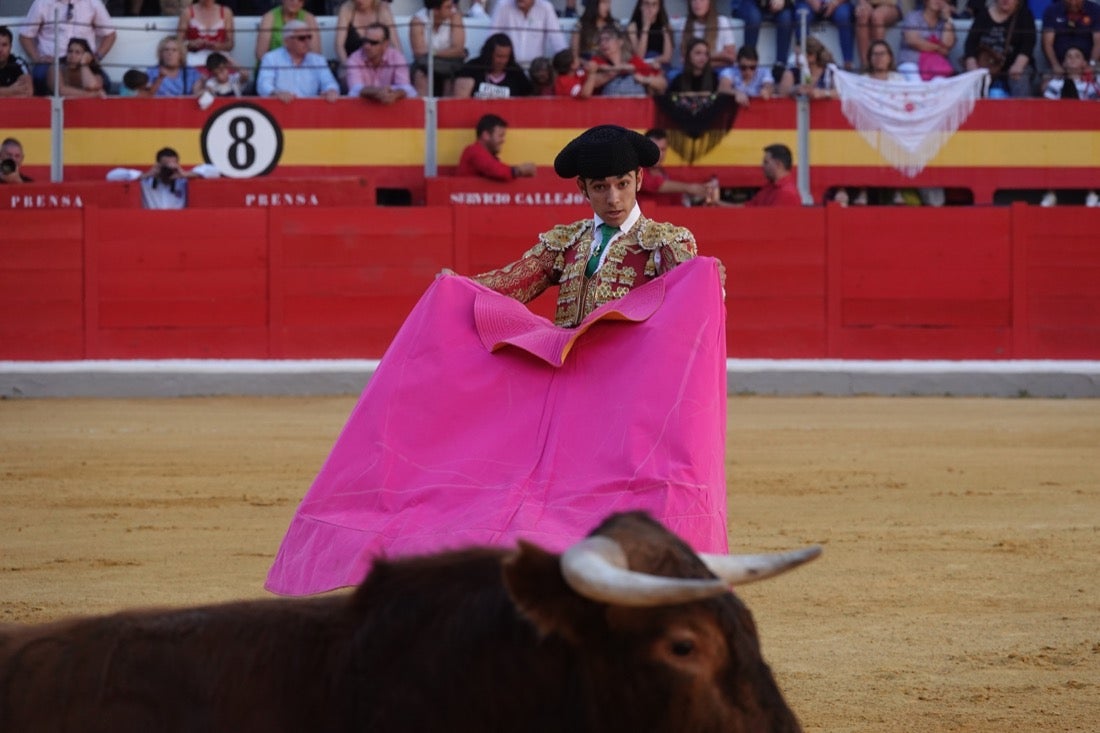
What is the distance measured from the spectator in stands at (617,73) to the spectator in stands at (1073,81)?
2613mm

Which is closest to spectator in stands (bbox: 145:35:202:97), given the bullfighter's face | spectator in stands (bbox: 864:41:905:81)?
spectator in stands (bbox: 864:41:905:81)

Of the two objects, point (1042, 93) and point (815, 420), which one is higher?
point (1042, 93)

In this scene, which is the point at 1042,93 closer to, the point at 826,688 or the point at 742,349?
the point at 742,349

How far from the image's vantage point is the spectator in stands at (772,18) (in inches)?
393

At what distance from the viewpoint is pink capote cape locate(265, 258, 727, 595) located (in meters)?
2.54

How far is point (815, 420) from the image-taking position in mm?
8031

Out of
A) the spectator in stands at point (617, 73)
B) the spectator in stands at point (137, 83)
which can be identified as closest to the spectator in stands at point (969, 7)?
the spectator in stands at point (617, 73)

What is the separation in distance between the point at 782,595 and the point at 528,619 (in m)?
2.83

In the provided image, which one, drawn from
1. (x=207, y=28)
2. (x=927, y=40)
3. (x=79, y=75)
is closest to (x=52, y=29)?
(x=79, y=75)

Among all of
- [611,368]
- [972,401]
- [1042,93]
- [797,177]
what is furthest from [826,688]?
[1042,93]

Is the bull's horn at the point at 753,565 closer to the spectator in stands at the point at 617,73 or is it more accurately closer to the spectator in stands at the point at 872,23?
the spectator in stands at the point at 617,73

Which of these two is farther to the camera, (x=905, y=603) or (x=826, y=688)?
(x=905, y=603)

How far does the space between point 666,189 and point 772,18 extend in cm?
169

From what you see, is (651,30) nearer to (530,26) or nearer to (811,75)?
(530,26)
